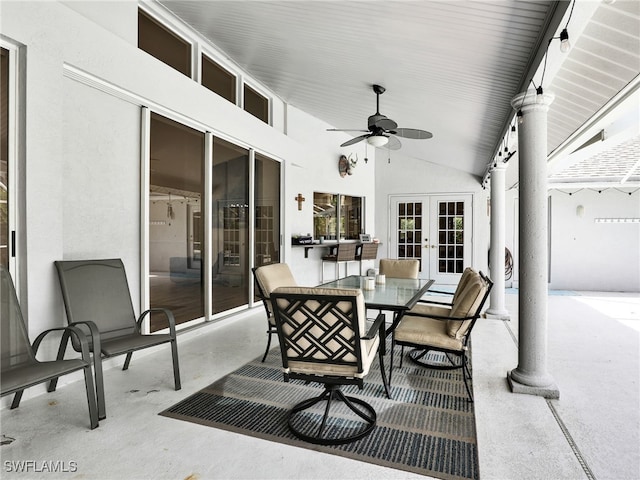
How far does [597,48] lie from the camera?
8.85 ft

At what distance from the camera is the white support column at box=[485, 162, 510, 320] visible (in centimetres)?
538

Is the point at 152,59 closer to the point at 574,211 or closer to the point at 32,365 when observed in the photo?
the point at 32,365

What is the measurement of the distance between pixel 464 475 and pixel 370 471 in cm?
46

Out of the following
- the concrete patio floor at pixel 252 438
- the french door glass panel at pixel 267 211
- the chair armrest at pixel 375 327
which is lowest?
the concrete patio floor at pixel 252 438

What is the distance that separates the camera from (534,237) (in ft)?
9.73

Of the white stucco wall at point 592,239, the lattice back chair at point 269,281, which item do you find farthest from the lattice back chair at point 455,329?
the white stucco wall at point 592,239

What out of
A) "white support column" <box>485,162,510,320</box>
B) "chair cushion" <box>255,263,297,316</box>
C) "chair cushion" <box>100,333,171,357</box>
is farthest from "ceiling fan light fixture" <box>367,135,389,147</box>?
"chair cushion" <box>100,333,171,357</box>

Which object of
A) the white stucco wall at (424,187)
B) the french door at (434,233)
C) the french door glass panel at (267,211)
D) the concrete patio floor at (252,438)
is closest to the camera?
the concrete patio floor at (252,438)

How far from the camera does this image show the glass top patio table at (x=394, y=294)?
296 cm

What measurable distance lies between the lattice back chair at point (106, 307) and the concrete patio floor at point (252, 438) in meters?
0.38

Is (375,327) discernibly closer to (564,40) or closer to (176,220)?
(564,40)

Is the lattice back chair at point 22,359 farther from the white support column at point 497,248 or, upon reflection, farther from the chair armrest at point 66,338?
the white support column at point 497,248

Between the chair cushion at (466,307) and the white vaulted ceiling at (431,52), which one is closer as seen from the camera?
the white vaulted ceiling at (431,52)

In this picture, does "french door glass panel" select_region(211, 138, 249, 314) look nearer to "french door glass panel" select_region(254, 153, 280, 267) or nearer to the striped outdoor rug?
"french door glass panel" select_region(254, 153, 280, 267)
